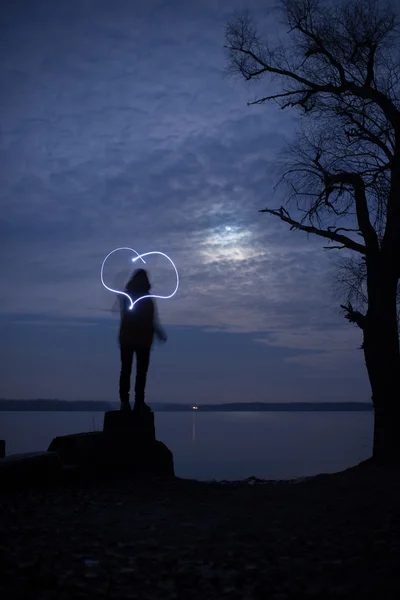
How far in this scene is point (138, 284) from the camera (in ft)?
42.5

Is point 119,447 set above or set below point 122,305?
below

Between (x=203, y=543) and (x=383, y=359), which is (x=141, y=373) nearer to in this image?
(x=383, y=359)

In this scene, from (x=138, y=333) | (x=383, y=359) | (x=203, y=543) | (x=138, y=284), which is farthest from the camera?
(x=383, y=359)

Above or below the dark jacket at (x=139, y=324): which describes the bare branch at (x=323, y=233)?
above

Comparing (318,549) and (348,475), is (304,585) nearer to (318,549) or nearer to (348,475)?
(318,549)

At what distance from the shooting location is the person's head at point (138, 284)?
42.5 feet

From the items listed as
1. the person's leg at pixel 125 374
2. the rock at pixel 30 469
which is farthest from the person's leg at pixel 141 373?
the rock at pixel 30 469

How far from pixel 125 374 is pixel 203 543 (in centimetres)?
647

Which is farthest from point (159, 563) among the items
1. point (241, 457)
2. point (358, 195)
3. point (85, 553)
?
point (241, 457)

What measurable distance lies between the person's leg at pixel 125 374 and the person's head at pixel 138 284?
3.95 ft

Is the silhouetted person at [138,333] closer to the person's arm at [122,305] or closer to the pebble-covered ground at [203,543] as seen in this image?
the person's arm at [122,305]

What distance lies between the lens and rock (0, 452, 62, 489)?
10.0m

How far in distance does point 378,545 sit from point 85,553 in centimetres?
313

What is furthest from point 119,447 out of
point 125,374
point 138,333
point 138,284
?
point 138,284
